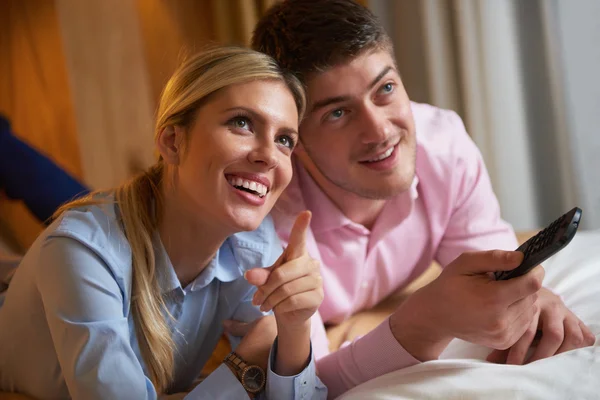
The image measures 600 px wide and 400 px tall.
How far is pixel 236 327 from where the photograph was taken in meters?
1.22

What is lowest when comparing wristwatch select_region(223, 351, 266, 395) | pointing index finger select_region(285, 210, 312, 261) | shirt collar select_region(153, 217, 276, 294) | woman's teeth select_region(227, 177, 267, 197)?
wristwatch select_region(223, 351, 266, 395)

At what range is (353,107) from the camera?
1.29m

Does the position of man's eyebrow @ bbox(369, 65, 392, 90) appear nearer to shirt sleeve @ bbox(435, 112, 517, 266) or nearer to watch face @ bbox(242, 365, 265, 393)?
shirt sleeve @ bbox(435, 112, 517, 266)

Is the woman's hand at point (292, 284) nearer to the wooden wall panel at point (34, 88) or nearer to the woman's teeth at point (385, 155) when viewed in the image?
the woman's teeth at point (385, 155)

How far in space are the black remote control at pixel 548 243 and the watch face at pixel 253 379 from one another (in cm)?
40

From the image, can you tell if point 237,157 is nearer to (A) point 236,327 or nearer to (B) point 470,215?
(A) point 236,327

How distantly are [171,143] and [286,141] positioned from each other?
183 millimetres

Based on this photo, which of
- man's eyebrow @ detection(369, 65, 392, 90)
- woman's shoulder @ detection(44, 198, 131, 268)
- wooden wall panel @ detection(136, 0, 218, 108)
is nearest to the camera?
woman's shoulder @ detection(44, 198, 131, 268)

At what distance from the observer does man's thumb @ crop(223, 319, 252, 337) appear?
121 centimetres

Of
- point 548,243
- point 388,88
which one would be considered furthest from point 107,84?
point 548,243

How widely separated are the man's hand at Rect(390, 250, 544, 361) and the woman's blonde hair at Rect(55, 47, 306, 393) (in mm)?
377

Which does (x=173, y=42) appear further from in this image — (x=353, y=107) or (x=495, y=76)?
(x=353, y=107)

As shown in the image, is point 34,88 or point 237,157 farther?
point 34,88

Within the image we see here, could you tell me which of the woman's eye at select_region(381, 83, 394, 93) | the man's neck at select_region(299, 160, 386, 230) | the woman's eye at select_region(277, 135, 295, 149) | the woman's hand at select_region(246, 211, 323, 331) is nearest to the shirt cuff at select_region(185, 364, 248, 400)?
the woman's hand at select_region(246, 211, 323, 331)
